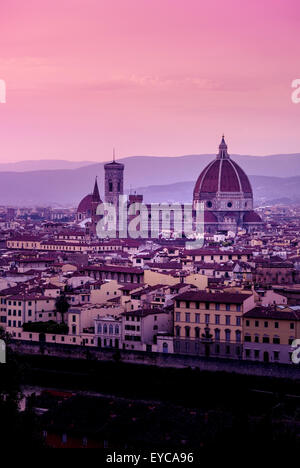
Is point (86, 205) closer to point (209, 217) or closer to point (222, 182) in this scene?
point (222, 182)

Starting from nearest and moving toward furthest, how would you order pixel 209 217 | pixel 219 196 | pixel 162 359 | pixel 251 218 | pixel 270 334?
pixel 270 334 < pixel 162 359 < pixel 209 217 < pixel 251 218 < pixel 219 196

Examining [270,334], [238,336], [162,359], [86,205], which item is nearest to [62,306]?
[162,359]

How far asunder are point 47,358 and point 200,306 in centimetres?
497

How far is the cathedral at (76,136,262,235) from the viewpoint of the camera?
102 metres

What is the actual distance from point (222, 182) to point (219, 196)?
1963mm

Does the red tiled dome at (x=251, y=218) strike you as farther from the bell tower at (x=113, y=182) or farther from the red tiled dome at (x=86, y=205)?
the red tiled dome at (x=86, y=205)

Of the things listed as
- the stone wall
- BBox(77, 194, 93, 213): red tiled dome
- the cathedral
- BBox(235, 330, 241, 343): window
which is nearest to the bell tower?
the cathedral

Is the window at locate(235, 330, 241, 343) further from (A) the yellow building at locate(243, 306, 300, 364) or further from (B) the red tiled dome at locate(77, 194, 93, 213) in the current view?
(B) the red tiled dome at locate(77, 194, 93, 213)

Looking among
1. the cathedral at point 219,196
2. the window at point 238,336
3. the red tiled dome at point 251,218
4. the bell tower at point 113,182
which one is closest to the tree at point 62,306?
the window at point 238,336

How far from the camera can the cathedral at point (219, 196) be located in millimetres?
102188

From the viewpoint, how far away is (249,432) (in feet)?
66.2

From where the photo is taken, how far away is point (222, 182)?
352 ft

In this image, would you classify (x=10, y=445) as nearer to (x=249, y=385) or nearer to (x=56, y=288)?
(x=249, y=385)

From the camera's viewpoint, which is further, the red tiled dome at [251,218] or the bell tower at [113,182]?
the red tiled dome at [251,218]
